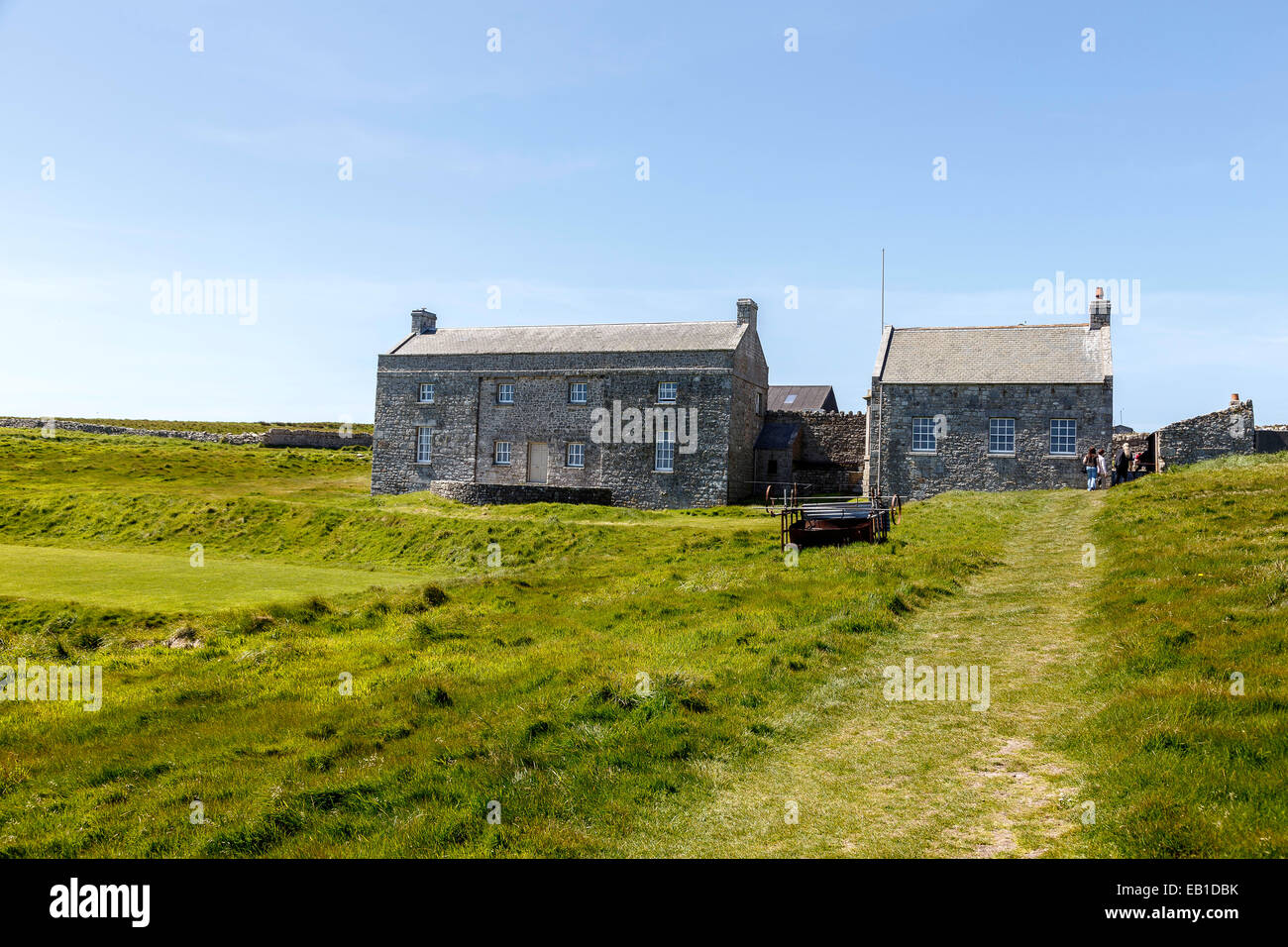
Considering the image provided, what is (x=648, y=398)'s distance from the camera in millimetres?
45562

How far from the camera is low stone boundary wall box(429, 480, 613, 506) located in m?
38.3

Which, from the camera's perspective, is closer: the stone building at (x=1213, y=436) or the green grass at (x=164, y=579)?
the green grass at (x=164, y=579)

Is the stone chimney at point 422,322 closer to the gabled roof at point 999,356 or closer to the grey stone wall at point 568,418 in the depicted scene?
the grey stone wall at point 568,418

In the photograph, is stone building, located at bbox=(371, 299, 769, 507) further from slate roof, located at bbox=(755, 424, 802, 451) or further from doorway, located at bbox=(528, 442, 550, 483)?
slate roof, located at bbox=(755, 424, 802, 451)

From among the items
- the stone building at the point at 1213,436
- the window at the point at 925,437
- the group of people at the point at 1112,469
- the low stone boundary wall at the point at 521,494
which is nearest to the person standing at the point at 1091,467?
the group of people at the point at 1112,469

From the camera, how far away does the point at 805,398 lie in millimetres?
76938

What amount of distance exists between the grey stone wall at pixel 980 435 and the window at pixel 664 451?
10.1 m

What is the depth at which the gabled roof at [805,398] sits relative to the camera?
7556cm

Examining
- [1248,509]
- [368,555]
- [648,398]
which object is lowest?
[368,555]

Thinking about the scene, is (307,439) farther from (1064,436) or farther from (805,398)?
(1064,436)

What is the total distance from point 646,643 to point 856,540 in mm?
9684

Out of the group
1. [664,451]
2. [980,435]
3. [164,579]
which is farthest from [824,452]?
[164,579]
